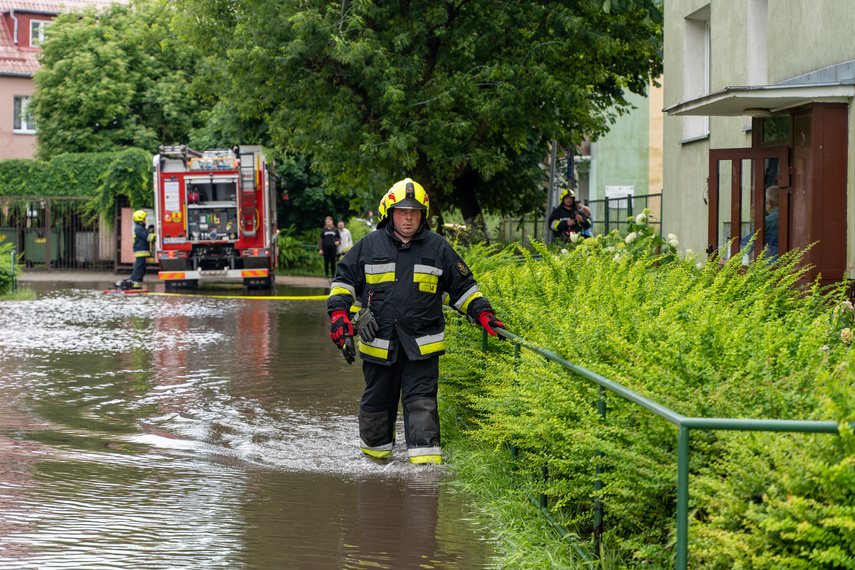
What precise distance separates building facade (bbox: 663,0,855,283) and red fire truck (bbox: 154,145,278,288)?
40.3ft

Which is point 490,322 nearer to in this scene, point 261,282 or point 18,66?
point 261,282

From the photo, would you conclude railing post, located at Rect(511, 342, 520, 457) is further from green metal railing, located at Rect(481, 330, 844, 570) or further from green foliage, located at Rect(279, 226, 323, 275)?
green foliage, located at Rect(279, 226, 323, 275)

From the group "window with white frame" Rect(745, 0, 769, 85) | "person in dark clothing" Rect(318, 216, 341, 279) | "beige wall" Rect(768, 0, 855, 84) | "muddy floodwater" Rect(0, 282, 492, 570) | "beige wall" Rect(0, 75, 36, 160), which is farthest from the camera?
"beige wall" Rect(0, 75, 36, 160)

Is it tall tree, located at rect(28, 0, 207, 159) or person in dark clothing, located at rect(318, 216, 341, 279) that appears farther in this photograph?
tall tree, located at rect(28, 0, 207, 159)

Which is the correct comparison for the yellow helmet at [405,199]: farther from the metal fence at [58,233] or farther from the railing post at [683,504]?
the metal fence at [58,233]

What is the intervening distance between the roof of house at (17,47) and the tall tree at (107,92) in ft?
15.0

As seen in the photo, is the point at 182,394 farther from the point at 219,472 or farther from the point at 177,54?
the point at 177,54

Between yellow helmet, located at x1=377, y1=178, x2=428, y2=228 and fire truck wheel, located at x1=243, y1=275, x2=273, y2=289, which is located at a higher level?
yellow helmet, located at x1=377, y1=178, x2=428, y2=228

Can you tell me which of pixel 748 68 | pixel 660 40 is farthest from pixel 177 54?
pixel 748 68

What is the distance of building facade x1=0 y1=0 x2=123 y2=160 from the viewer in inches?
1758

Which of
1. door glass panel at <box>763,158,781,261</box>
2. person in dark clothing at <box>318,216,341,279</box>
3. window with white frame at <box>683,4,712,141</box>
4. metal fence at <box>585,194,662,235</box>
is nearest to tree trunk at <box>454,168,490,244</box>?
metal fence at <box>585,194,662,235</box>

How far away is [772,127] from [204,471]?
745 centimetres

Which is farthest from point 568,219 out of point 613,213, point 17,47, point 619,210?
point 17,47

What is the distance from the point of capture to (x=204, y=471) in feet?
22.1
